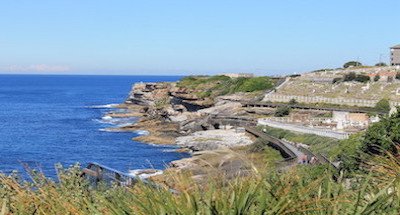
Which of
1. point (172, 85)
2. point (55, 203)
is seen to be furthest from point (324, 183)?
point (172, 85)

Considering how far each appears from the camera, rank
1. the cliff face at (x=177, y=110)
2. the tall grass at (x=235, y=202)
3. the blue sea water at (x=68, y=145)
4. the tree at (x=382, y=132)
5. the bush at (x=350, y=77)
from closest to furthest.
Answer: the tall grass at (x=235, y=202), the tree at (x=382, y=132), the blue sea water at (x=68, y=145), the cliff face at (x=177, y=110), the bush at (x=350, y=77)

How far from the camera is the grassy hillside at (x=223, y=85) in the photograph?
95562 mm

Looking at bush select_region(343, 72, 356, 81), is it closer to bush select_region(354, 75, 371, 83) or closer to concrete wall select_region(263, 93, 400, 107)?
bush select_region(354, 75, 371, 83)

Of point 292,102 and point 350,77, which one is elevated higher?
point 350,77

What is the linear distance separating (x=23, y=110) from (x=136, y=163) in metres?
67.1

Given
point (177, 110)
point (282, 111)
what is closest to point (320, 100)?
point (282, 111)

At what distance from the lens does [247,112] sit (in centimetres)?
7412

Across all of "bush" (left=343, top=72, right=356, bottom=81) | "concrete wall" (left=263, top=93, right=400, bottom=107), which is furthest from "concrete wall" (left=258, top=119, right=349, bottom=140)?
"bush" (left=343, top=72, right=356, bottom=81)

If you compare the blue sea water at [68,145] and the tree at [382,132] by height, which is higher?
the tree at [382,132]

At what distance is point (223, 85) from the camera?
10594 cm

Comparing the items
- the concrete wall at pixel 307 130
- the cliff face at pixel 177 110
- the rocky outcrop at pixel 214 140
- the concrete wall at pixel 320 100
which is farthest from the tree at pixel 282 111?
the rocky outcrop at pixel 214 140

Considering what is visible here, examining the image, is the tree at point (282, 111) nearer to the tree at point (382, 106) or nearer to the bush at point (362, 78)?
the tree at point (382, 106)

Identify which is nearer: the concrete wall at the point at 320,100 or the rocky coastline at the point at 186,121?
the rocky coastline at the point at 186,121

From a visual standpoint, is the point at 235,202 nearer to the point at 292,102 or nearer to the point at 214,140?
the point at 214,140
